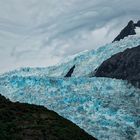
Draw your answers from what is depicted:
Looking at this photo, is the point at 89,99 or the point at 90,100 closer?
the point at 90,100

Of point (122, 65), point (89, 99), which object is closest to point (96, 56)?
point (122, 65)

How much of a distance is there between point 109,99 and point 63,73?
27377mm

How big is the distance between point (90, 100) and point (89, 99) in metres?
0.35

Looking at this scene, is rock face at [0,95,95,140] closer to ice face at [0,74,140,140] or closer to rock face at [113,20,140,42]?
ice face at [0,74,140,140]

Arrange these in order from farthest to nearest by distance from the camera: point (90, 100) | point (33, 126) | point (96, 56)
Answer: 1. point (96, 56)
2. point (90, 100)
3. point (33, 126)

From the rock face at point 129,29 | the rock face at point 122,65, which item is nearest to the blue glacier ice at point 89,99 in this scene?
the rock face at point 122,65

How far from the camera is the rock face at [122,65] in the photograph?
90625 millimetres

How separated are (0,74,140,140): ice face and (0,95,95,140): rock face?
30275 millimetres

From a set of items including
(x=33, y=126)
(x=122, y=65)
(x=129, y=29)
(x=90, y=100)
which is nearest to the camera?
(x=33, y=126)

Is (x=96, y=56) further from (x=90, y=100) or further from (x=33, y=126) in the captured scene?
Answer: (x=33, y=126)

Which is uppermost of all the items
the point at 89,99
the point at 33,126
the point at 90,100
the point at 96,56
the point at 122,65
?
the point at 96,56

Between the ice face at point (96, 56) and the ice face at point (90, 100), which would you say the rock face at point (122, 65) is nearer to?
the ice face at point (96, 56)

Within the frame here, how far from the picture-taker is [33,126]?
83.9 feet

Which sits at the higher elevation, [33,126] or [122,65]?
[122,65]
